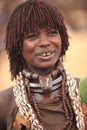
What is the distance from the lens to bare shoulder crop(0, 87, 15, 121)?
598cm

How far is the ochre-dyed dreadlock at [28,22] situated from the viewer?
5.79m

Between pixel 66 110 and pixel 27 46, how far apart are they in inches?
23.3

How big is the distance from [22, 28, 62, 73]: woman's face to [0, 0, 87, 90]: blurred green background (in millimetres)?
7957

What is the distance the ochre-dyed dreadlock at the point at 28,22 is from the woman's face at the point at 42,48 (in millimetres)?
47

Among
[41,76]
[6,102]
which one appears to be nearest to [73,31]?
[6,102]

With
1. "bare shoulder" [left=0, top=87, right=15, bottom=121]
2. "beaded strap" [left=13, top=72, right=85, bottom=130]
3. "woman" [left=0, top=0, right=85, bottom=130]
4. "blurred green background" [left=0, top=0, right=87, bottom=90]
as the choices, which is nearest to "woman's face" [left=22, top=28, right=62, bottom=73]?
"woman" [left=0, top=0, right=85, bottom=130]

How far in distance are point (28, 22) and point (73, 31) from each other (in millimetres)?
10662

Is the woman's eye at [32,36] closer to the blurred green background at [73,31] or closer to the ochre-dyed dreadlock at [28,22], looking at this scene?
the ochre-dyed dreadlock at [28,22]

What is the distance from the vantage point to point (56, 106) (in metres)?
5.86

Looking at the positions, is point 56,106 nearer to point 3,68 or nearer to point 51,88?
point 51,88

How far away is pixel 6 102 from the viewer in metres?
6.01

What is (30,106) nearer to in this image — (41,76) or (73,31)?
(41,76)

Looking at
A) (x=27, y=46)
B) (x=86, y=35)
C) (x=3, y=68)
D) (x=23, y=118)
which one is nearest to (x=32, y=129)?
(x=23, y=118)

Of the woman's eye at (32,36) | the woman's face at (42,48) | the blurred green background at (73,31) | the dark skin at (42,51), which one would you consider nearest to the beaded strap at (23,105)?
the dark skin at (42,51)
